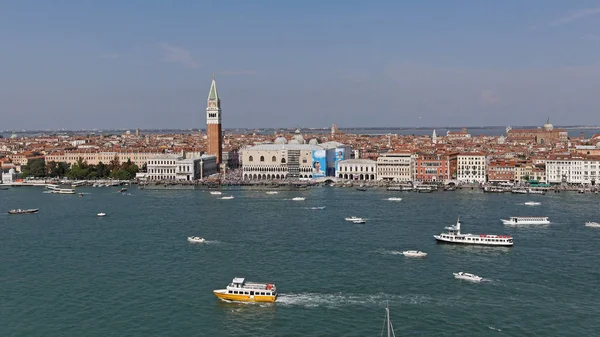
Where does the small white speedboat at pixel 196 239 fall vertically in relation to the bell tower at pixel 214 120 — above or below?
below

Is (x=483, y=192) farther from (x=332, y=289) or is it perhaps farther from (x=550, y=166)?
(x=332, y=289)

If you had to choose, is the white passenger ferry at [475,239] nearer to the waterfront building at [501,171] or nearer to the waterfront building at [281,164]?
the waterfront building at [501,171]

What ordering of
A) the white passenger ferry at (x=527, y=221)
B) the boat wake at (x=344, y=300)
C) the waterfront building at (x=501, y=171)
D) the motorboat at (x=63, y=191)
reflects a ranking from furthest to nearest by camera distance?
the waterfront building at (x=501, y=171) → the motorboat at (x=63, y=191) → the white passenger ferry at (x=527, y=221) → the boat wake at (x=344, y=300)

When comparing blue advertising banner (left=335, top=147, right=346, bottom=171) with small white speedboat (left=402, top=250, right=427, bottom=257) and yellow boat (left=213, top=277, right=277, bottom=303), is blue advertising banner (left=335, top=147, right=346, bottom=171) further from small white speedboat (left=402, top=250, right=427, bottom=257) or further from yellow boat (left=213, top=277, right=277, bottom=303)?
yellow boat (left=213, top=277, right=277, bottom=303)

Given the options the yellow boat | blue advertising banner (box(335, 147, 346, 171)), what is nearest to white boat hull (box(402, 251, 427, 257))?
the yellow boat

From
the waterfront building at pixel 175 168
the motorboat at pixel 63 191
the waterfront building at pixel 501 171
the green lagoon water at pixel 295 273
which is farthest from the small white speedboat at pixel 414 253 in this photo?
the waterfront building at pixel 175 168
